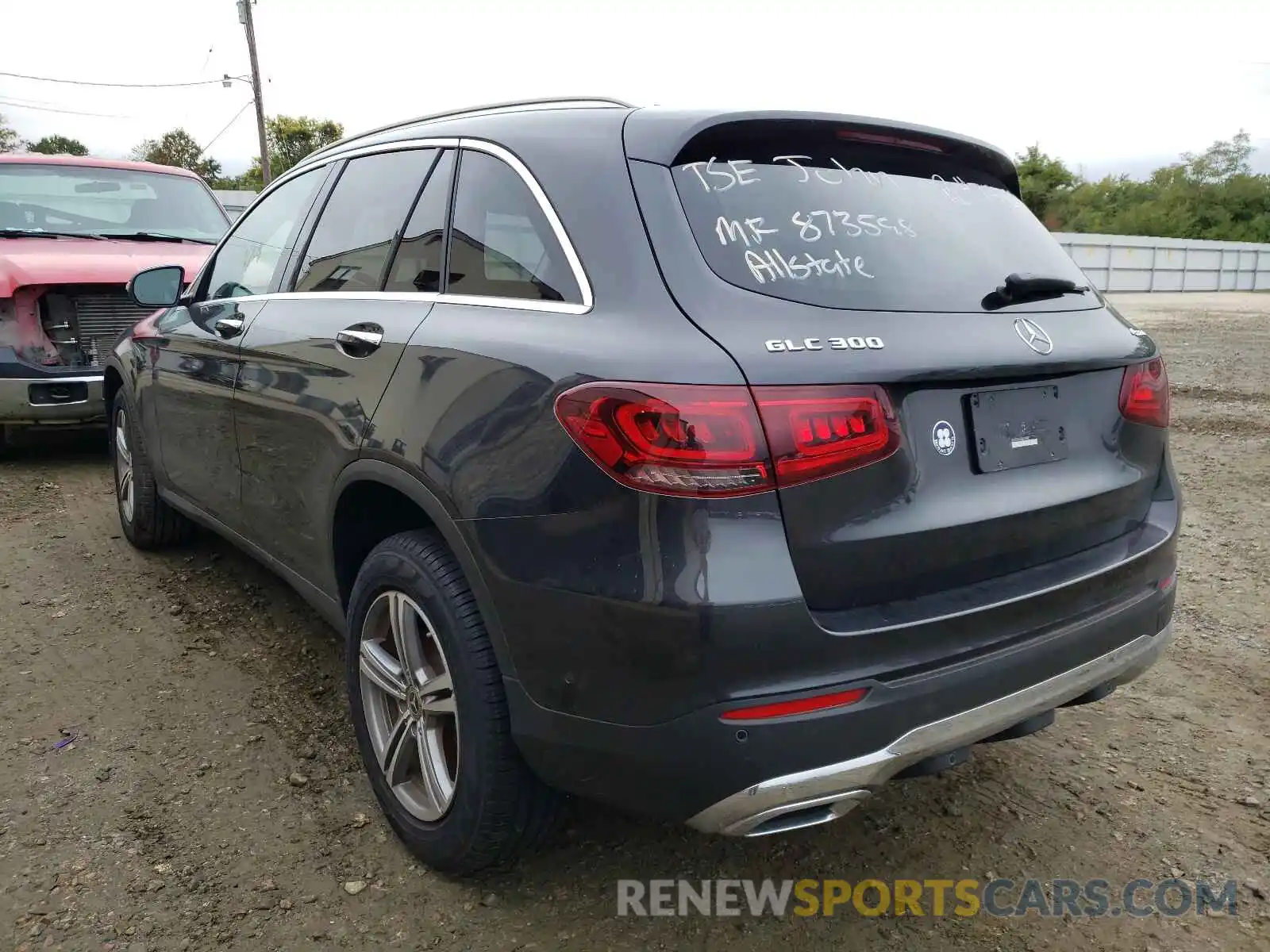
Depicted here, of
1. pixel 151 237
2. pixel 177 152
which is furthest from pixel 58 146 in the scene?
pixel 151 237

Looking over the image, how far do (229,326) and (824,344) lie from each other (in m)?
2.38

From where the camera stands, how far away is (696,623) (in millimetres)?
1732

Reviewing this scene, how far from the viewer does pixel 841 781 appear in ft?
5.94

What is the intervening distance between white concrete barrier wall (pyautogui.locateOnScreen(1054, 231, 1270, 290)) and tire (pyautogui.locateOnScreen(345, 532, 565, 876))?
116 feet

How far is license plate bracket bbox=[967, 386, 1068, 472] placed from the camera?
6.59ft

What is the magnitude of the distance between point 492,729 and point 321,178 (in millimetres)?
2086

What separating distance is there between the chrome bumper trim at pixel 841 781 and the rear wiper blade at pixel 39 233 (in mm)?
6811

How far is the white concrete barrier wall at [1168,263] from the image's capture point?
124 ft

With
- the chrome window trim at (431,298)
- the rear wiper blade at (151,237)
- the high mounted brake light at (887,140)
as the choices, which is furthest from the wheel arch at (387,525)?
the rear wiper blade at (151,237)

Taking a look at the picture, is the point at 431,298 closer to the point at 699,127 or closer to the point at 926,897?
the point at 699,127

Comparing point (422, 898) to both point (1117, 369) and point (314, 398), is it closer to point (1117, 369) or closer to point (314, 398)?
point (314, 398)

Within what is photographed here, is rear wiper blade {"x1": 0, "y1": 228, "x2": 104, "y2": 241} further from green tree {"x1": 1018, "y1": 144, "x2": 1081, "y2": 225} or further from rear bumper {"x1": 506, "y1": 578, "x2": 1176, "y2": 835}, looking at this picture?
green tree {"x1": 1018, "y1": 144, "x2": 1081, "y2": 225}

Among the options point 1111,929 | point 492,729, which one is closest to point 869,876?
point 1111,929

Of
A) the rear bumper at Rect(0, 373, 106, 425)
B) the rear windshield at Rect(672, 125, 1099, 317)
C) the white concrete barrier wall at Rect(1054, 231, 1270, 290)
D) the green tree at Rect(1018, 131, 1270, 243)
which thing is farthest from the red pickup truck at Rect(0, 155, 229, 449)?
the green tree at Rect(1018, 131, 1270, 243)
